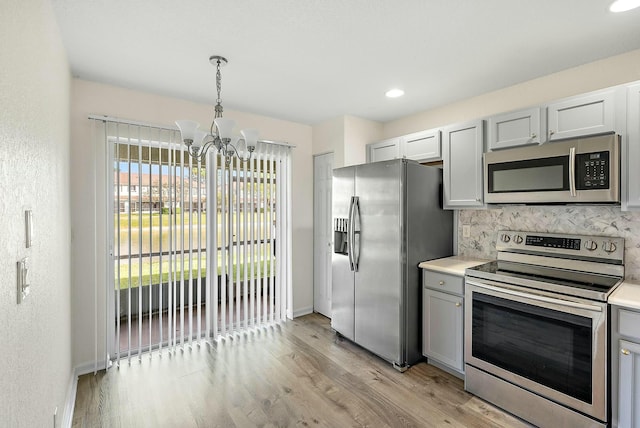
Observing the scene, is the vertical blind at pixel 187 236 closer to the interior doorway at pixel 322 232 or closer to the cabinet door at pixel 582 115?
the interior doorway at pixel 322 232

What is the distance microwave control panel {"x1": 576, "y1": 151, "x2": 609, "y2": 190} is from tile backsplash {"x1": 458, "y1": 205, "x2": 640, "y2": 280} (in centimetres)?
37

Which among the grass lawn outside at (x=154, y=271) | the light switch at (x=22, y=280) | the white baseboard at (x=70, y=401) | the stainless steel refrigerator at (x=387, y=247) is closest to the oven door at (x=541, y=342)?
the stainless steel refrigerator at (x=387, y=247)

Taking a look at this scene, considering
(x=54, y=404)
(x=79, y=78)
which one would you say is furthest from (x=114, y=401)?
(x=79, y=78)

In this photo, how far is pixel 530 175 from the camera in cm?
244

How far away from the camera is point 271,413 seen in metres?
2.22

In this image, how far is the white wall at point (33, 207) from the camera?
3.20 feet

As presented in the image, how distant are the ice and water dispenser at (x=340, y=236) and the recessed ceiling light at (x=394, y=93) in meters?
1.29

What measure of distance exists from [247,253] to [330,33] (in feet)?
7.99

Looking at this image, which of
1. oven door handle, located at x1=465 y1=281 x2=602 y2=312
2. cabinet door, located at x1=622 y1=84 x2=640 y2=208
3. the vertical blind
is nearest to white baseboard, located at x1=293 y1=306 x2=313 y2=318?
the vertical blind

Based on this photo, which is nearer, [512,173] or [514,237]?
[512,173]

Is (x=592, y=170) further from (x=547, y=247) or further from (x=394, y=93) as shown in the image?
(x=394, y=93)

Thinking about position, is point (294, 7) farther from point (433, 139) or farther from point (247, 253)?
point (247, 253)

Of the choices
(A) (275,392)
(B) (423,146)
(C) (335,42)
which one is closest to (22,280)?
(A) (275,392)

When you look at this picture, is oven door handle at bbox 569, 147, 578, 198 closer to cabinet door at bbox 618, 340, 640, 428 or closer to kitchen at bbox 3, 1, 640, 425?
kitchen at bbox 3, 1, 640, 425
